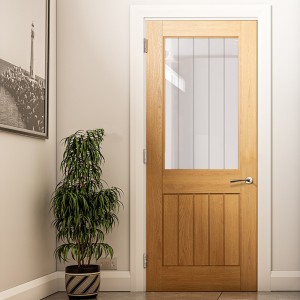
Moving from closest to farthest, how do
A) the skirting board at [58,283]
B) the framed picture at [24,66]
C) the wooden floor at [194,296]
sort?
the framed picture at [24,66], the skirting board at [58,283], the wooden floor at [194,296]

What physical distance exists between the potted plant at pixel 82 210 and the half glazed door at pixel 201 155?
51 centimetres

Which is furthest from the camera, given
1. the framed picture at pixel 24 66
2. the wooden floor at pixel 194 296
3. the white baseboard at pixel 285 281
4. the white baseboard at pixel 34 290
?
the white baseboard at pixel 285 281

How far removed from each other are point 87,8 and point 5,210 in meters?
1.95

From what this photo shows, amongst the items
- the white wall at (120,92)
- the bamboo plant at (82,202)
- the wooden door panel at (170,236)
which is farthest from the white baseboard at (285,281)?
the bamboo plant at (82,202)

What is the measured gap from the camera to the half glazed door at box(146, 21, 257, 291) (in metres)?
5.52

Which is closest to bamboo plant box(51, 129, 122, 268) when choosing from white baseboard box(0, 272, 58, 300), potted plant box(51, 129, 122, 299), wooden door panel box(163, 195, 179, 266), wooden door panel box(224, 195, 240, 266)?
potted plant box(51, 129, 122, 299)

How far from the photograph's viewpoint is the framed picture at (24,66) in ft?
14.7

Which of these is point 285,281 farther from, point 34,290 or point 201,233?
point 34,290

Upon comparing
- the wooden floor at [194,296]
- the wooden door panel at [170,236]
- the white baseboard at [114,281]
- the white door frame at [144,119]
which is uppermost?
the white door frame at [144,119]

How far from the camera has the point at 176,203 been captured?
555 centimetres

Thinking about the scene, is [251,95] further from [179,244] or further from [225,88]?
[179,244]

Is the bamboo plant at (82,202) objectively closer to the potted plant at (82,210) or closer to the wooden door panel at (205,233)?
the potted plant at (82,210)

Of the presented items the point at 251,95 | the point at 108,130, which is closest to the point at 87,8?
the point at 108,130

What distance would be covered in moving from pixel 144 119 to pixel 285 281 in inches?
68.1
